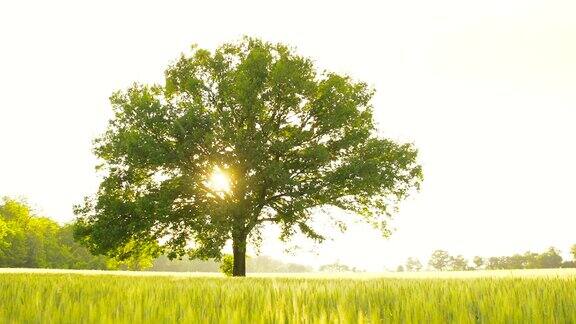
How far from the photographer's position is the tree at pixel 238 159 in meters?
23.7

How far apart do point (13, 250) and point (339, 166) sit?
293 ft

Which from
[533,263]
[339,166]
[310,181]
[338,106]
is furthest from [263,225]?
[533,263]

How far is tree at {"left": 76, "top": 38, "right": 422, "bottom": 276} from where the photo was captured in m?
23.7

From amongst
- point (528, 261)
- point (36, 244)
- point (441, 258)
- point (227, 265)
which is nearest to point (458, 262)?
point (441, 258)

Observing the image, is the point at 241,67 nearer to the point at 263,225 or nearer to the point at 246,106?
the point at 246,106

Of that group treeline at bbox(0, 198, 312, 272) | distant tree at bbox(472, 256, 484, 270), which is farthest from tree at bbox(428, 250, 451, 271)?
treeline at bbox(0, 198, 312, 272)

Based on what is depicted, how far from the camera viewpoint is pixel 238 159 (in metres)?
24.4

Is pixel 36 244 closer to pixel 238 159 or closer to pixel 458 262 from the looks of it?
pixel 238 159

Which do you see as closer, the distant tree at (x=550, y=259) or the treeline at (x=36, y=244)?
the treeline at (x=36, y=244)

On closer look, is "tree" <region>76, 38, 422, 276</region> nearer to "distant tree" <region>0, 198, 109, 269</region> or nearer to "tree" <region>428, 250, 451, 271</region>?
"distant tree" <region>0, 198, 109, 269</region>

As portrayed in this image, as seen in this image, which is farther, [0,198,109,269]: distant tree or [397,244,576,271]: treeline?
[397,244,576,271]: treeline

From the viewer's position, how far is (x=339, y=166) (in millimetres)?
24844

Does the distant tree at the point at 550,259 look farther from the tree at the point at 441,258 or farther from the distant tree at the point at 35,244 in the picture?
the distant tree at the point at 35,244

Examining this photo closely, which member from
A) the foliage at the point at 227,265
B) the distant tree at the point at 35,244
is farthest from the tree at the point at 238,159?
the distant tree at the point at 35,244
